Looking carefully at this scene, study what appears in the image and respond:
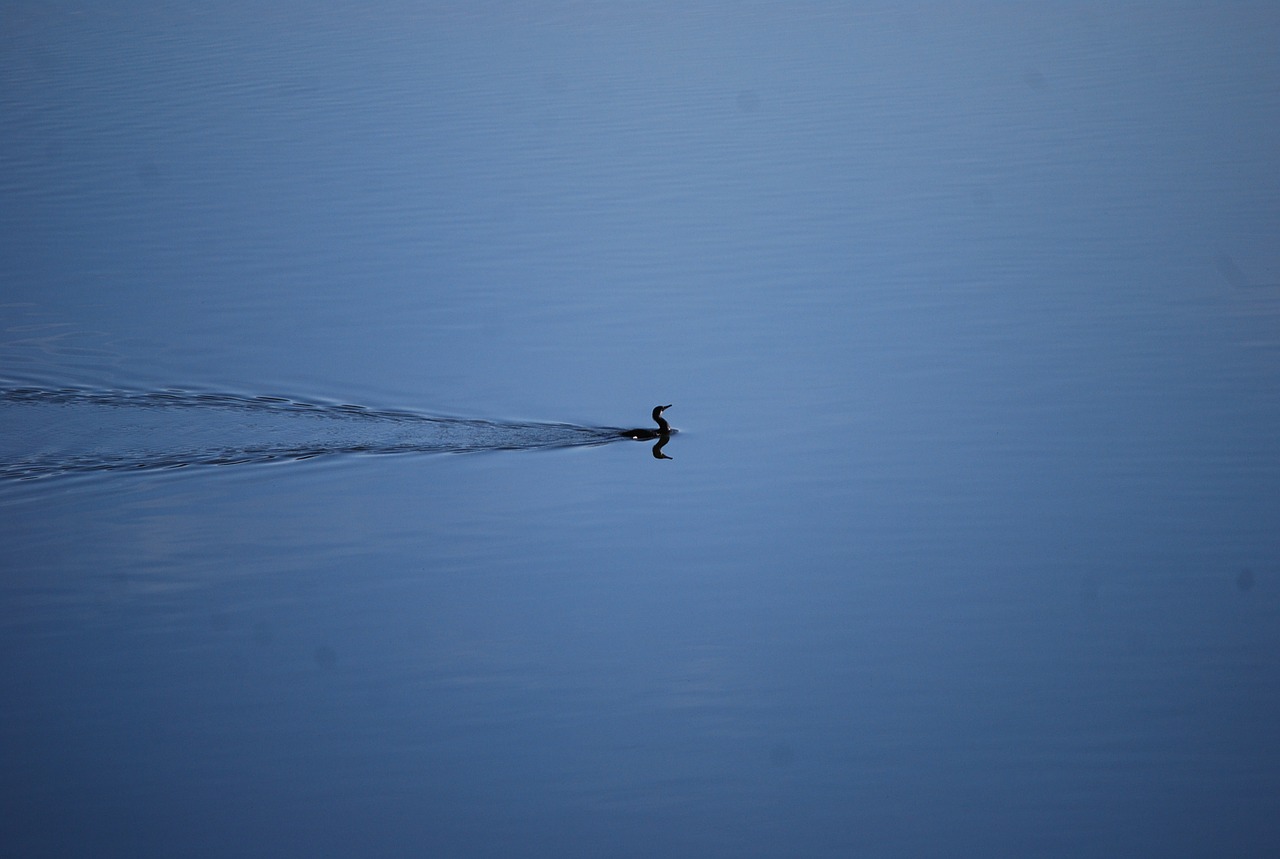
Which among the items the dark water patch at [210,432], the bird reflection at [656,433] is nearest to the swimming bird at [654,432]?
the bird reflection at [656,433]

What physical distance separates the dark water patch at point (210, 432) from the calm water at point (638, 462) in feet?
0.16

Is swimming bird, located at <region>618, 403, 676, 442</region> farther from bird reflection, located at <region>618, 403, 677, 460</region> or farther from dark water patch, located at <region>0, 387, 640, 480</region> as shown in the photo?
dark water patch, located at <region>0, 387, 640, 480</region>

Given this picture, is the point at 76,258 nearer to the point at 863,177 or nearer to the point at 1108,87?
the point at 863,177

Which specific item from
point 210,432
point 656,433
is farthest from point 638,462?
point 210,432

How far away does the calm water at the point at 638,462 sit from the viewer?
9438 mm

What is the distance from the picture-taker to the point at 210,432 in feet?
49.2

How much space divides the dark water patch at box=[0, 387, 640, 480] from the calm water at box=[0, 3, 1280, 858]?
48 mm

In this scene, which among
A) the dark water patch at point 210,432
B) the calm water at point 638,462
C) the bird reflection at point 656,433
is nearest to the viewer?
the calm water at point 638,462

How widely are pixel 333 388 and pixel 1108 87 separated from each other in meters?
18.7

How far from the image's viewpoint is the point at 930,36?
1369 inches

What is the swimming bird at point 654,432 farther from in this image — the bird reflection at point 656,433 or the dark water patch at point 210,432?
the dark water patch at point 210,432

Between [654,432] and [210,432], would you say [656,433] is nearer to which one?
[654,432]

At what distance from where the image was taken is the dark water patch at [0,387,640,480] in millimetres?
14422

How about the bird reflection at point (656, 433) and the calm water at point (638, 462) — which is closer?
the calm water at point (638, 462)
